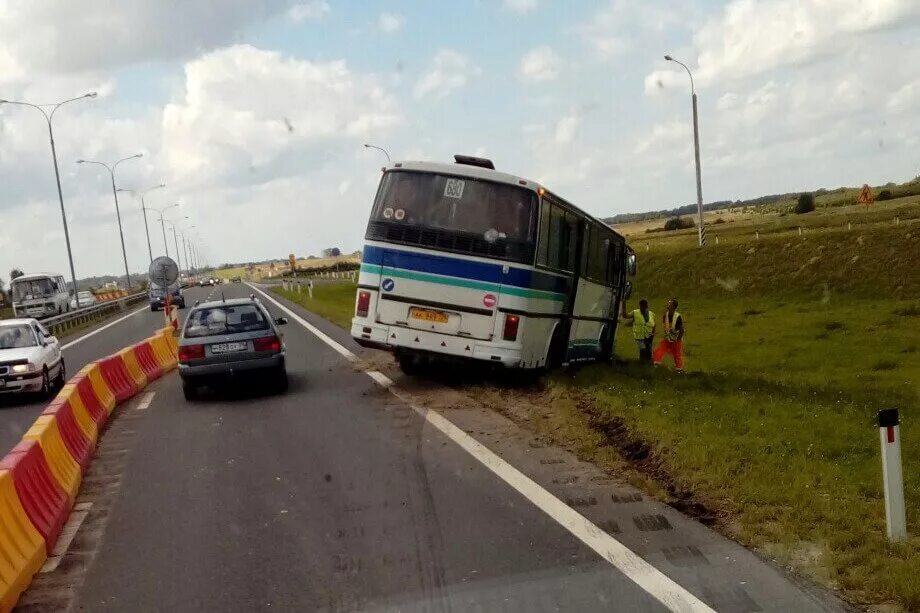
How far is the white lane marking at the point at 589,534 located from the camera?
18.3ft

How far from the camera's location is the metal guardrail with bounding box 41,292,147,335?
133ft

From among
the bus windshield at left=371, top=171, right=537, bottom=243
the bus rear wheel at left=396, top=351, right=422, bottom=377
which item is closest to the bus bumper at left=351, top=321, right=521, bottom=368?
the bus windshield at left=371, top=171, right=537, bottom=243

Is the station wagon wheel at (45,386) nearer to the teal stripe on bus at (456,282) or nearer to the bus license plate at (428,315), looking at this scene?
the teal stripe on bus at (456,282)

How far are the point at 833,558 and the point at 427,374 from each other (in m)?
11.5

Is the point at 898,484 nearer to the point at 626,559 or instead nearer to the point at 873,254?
the point at 626,559

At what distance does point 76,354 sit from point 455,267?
17.9 metres

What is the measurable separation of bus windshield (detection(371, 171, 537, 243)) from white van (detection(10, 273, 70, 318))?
4243 cm

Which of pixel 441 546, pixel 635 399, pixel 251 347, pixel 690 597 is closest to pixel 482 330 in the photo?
pixel 635 399

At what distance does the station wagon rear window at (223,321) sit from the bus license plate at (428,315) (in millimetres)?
2537

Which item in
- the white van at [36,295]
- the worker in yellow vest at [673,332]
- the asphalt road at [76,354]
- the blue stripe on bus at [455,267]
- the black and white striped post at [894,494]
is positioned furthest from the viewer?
the white van at [36,295]

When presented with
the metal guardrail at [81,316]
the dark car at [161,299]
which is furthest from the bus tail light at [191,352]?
the dark car at [161,299]

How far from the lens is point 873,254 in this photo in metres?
40.6

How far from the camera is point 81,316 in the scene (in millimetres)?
48000

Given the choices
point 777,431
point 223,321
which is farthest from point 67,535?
point 223,321
